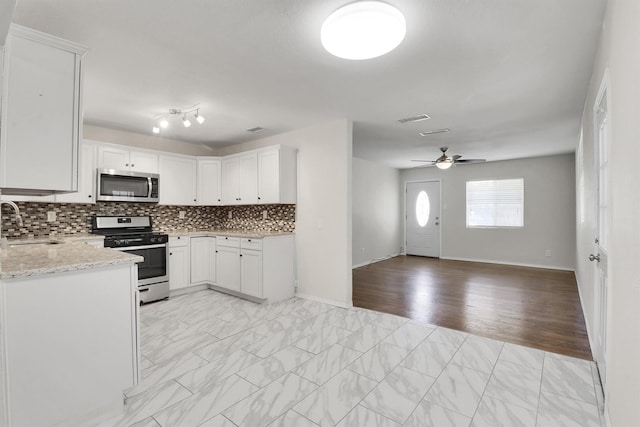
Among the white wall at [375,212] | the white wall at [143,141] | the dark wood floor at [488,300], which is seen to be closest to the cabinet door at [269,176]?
the white wall at [143,141]

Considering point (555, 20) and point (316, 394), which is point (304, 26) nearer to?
point (555, 20)

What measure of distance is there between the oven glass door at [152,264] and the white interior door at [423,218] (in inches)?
243

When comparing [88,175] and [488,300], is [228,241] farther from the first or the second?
[488,300]

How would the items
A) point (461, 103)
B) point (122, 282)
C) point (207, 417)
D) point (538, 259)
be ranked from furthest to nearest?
1. point (538, 259)
2. point (461, 103)
3. point (122, 282)
4. point (207, 417)

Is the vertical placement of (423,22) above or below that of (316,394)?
above

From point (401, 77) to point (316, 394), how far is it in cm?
258

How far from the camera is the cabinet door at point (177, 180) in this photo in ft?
14.9

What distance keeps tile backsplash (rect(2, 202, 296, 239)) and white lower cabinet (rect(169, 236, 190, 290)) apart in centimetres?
59

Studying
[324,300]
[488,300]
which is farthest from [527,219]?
[324,300]

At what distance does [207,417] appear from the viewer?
181 centimetres

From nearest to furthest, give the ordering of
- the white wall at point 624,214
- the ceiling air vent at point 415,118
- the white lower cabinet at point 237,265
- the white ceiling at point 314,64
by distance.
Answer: the white wall at point 624,214, the white ceiling at point 314,64, the ceiling air vent at point 415,118, the white lower cabinet at point 237,265

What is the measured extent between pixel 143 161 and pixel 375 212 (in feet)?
16.2

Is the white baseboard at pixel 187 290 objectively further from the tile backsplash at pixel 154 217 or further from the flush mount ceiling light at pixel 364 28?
the flush mount ceiling light at pixel 364 28

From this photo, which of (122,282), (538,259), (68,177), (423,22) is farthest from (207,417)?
(538,259)
